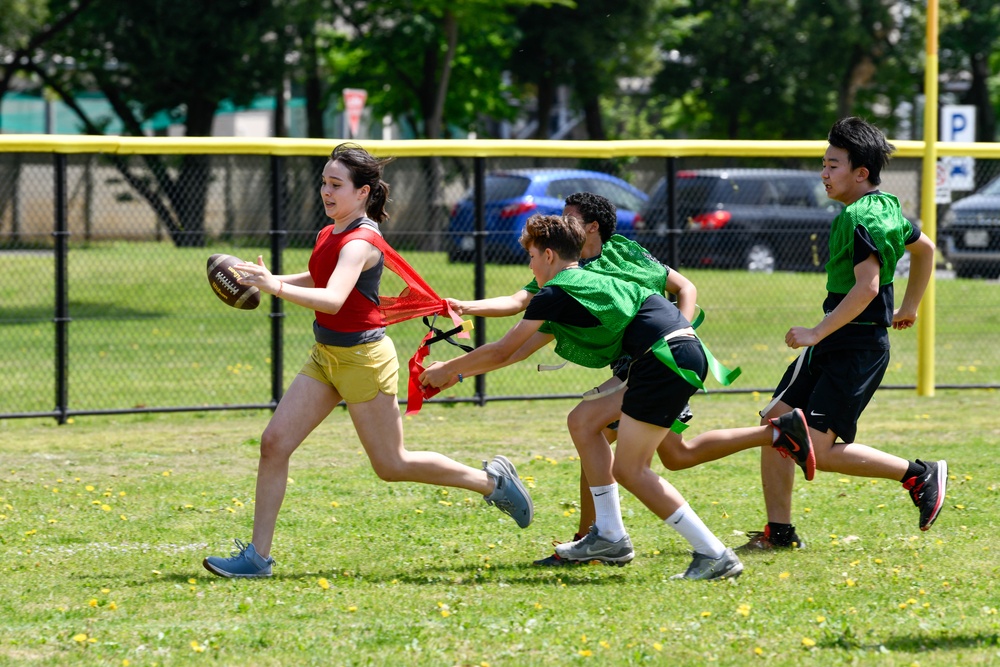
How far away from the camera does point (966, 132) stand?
41.6 ft

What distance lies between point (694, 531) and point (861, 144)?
180cm

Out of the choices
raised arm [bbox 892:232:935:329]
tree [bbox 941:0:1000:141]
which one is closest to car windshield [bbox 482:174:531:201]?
raised arm [bbox 892:232:935:329]

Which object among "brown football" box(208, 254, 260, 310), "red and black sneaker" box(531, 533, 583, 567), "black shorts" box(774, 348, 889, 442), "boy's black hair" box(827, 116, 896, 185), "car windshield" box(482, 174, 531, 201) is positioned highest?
"boy's black hair" box(827, 116, 896, 185)

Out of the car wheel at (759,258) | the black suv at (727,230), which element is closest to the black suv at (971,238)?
the black suv at (727,230)

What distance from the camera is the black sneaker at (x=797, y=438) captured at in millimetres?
5727

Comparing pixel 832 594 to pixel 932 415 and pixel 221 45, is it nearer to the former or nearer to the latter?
pixel 932 415

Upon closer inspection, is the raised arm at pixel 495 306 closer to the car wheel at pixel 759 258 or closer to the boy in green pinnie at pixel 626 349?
the boy in green pinnie at pixel 626 349

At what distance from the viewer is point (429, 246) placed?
11.1 metres

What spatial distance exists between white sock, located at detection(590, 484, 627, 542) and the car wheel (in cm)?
585

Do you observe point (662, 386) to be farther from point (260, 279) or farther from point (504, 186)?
point (504, 186)

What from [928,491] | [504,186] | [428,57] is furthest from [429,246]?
[428,57]

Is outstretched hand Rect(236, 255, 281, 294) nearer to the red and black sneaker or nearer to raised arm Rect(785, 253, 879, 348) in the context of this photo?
the red and black sneaker

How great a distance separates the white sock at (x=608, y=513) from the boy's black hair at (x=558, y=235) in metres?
1.03

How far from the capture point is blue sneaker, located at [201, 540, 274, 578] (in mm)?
5750
